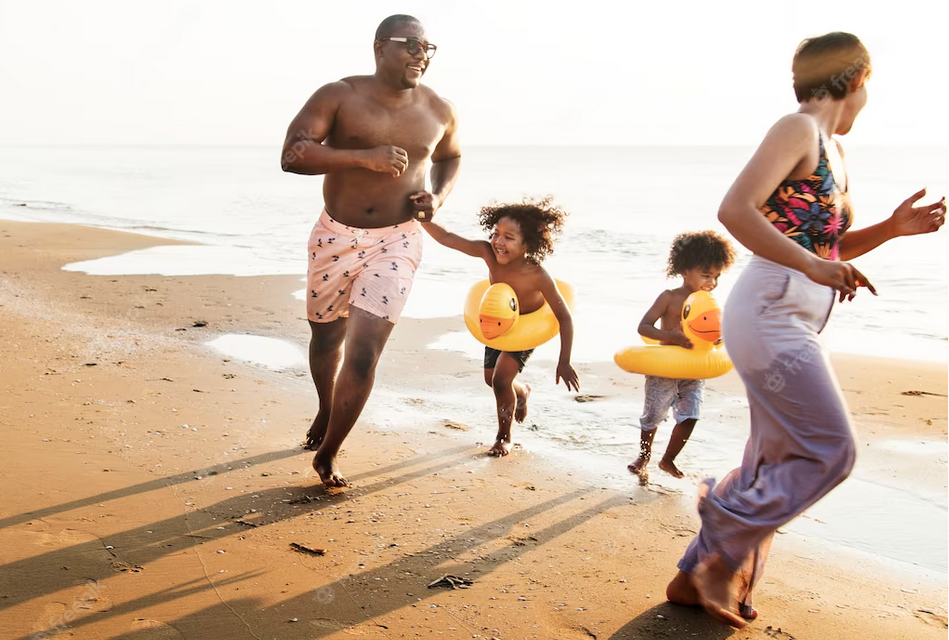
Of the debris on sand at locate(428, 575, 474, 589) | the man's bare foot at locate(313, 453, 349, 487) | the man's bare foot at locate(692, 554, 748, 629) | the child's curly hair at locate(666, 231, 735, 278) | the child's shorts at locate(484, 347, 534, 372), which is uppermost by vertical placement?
the child's curly hair at locate(666, 231, 735, 278)

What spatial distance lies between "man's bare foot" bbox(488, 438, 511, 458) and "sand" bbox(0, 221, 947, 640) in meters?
0.14

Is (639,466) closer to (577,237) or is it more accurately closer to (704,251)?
(704,251)

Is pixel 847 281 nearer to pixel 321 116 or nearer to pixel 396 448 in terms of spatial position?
pixel 321 116

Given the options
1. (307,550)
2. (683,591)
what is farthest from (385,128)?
(683,591)

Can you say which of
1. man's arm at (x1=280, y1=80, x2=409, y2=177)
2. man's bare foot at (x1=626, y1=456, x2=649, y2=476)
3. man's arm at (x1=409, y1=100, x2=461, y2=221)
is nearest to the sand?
man's bare foot at (x1=626, y1=456, x2=649, y2=476)

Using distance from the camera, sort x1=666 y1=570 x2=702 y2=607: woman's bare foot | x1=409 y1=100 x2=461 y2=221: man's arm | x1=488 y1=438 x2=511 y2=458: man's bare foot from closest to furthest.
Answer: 1. x1=666 y1=570 x2=702 y2=607: woman's bare foot
2. x1=409 y1=100 x2=461 y2=221: man's arm
3. x1=488 y1=438 x2=511 y2=458: man's bare foot

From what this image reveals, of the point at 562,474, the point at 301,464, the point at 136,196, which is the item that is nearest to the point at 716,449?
the point at 562,474

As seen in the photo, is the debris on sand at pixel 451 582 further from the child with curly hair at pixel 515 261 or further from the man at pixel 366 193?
the child with curly hair at pixel 515 261

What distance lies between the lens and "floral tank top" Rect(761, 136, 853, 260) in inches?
126

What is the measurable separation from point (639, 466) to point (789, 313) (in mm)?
2450

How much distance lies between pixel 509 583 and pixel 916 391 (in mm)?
5457

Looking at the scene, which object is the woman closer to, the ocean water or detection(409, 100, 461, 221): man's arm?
detection(409, 100, 461, 221): man's arm

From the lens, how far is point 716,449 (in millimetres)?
6168

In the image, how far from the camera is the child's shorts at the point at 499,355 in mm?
5902
